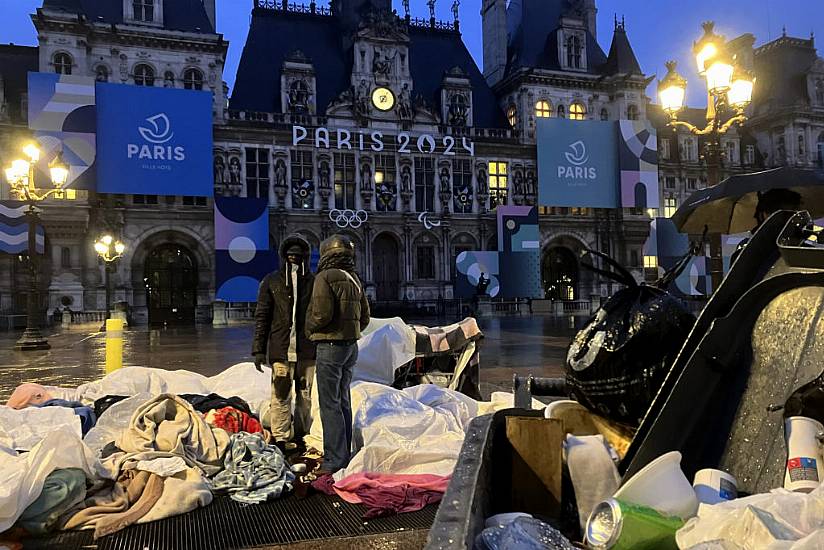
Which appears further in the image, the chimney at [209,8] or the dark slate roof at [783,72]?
the dark slate roof at [783,72]

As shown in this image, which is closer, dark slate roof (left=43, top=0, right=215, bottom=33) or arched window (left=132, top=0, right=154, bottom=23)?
dark slate roof (left=43, top=0, right=215, bottom=33)

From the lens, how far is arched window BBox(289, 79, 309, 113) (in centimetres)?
3112

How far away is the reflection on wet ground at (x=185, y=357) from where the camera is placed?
30.8 ft

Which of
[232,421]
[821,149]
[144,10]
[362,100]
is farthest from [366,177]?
[821,149]

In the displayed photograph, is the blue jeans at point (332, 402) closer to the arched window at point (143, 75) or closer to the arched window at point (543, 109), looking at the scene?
the arched window at point (143, 75)

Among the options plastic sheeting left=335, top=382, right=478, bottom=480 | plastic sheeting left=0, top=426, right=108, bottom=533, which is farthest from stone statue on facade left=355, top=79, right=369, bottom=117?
plastic sheeting left=0, top=426, right=108, bottom=533

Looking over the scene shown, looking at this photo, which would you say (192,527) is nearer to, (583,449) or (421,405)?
(421,405)

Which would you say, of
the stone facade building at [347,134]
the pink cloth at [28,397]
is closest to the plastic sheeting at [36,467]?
the pink cloth at [28,397]

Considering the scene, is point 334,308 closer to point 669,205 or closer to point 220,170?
point 220,170

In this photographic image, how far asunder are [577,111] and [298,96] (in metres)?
16.1

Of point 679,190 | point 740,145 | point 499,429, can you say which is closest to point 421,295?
point 679,190

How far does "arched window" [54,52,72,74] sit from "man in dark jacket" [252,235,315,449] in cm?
2718

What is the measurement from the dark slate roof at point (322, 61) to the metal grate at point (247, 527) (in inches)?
1176

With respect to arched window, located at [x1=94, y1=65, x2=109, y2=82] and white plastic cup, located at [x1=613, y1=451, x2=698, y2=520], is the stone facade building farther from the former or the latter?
white plastic cup, located at [x1=613, y1=451, x2=698, y2=520]
